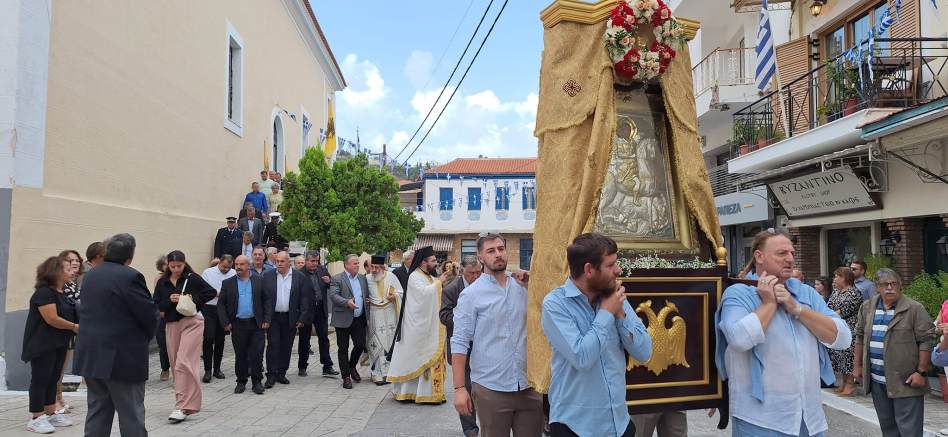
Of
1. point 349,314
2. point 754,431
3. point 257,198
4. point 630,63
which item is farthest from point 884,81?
point 257,198

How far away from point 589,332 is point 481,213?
38459mm

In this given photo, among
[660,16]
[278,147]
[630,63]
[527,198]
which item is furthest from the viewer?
[527,198]

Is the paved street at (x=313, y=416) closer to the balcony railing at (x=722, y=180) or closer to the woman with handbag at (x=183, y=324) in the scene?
the woman with handbag at (x=183, y=324)

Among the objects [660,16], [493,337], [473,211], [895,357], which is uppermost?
[473,211]

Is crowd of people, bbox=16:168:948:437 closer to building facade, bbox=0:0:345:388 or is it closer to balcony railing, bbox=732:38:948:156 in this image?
building facade, bbox=0:0:345:388

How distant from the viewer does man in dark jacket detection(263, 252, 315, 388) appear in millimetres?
9367

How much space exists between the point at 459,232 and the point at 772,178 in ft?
92.0

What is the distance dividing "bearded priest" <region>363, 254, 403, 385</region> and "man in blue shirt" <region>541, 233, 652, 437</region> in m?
6.78

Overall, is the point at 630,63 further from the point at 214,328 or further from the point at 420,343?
the point at 214,328

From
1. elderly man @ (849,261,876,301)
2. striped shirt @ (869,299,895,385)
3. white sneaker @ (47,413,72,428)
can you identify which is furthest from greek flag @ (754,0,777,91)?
white sneaker @ (47,413,72,428)

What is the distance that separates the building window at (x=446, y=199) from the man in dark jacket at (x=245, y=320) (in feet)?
108

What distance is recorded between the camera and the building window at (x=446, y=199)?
42.0 metres

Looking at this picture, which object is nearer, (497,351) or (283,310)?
(497,351)

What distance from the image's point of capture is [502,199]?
4159cm
